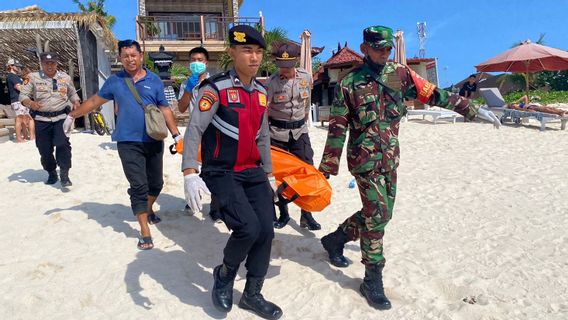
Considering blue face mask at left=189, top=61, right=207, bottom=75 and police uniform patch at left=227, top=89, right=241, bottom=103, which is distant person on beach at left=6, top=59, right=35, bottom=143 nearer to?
blue face mask at left=189, top=61, right=207, bottom=75

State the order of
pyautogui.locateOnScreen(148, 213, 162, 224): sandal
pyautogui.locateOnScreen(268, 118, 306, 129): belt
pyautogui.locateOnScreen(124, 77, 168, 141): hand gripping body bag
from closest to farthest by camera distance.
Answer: pyautogui.locateOnScreen(124, 77, 168, 141): hand gripping body bag → pyautogui.locateOnScreen(268, 118, 306, 129): belt → pyautogui.locateOnScreen(148, 213, 162, 224): sandal

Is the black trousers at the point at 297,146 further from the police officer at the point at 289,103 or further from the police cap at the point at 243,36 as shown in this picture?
the police cap at the point at 243,36

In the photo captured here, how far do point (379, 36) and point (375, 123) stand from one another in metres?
0.65

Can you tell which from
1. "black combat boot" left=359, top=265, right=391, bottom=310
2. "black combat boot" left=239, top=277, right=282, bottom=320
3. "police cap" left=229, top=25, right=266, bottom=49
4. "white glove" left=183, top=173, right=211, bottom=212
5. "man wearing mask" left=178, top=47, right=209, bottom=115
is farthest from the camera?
"man wearing mask" left=178, top=47, right=209, bottom=115

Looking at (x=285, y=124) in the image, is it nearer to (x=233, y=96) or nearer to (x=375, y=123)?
(x=375, y=123)

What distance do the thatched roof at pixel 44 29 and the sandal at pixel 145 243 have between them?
914 centimetres

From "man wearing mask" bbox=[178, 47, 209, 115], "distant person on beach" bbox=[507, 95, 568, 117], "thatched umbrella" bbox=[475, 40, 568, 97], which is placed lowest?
"distant person on beach" bbox=[507, 95, 568, 117]

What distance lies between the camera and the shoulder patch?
9.20 ft

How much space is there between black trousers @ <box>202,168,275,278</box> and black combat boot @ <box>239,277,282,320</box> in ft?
0.25

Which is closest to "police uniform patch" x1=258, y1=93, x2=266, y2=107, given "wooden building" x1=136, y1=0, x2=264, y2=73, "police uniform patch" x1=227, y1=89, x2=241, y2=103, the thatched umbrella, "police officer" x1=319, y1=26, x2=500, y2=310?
"police uniform patch" x1=227, y1=89, x2=241, y2=103

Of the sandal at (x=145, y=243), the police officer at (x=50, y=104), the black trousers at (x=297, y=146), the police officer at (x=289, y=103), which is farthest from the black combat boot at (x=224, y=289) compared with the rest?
the police officer at (x=50, y=104)

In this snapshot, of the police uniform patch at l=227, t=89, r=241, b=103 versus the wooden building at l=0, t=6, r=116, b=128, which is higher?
the wooden building at l=0, t=6, r=116, b=128

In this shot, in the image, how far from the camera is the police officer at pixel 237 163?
9.25ft

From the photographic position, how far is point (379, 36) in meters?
3.10
